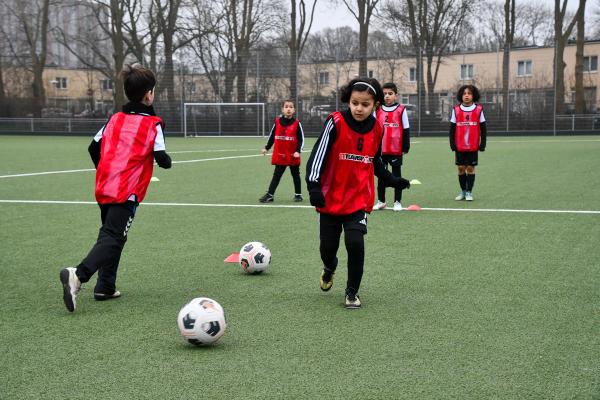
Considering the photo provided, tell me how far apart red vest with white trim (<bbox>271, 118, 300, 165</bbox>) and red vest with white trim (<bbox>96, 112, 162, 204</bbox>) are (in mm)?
6701

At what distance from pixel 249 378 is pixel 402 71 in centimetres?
3706

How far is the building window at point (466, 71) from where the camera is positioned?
1592 inches

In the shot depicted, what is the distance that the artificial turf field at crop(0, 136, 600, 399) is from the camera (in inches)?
146

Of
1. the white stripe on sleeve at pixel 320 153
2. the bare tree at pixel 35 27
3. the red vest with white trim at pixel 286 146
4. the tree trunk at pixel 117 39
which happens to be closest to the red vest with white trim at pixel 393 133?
the red vest with white trim at pixel 286 146

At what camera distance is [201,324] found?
4.22 meters

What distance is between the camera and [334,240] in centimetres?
543

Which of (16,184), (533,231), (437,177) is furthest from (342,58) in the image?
(533,231)

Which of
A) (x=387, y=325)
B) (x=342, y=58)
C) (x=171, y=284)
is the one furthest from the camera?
(x=342, y=58)

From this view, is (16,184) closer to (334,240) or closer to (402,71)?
(334,240)

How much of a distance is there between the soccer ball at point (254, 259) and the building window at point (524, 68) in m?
31.6

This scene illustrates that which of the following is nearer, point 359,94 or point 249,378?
point 249,378

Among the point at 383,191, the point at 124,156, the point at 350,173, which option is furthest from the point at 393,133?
the point at 124,156

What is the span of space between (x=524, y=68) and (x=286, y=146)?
2672cm

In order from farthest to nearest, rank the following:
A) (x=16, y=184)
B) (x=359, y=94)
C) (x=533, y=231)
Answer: (x=16, y=184) < (x=533, y=231) < (x=359, y=94)
